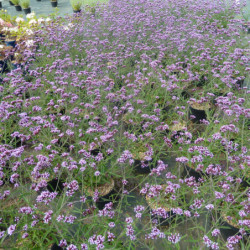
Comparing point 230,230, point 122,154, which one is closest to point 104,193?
point 122,154

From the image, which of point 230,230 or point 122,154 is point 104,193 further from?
point 230,230

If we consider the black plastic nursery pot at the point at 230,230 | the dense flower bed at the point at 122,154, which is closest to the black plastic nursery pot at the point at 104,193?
the dense flower bed at the point at 122,154

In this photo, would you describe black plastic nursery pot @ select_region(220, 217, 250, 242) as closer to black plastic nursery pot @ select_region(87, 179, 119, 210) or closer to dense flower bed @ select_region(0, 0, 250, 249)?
dense flower bed @ select_region(0, 0, 250, 249)

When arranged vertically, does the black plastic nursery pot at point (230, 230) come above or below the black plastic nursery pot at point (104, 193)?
below

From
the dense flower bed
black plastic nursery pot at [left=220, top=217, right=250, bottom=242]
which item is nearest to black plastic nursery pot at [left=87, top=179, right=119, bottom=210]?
the dense flower bed

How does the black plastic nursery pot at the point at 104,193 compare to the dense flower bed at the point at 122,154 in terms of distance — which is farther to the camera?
the black plastic nursery pot at the point at 104,193

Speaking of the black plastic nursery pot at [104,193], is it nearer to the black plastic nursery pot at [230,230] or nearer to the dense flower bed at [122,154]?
the dense flower bed at [122,154]

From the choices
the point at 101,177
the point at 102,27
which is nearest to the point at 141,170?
the point at 101,177

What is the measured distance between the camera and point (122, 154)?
2.07 metres

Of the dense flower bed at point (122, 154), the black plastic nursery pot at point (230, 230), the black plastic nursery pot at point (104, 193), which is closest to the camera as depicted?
the dense flower bed at point (122, 154)

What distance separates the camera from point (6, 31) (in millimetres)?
6059

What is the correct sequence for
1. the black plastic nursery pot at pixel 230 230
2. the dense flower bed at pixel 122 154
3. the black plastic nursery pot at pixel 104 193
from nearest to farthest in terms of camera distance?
the dense flower bed at pixel 122 154 → the black plastic nursery pot at pixel 230 230 → the black plastic nursery pot at pixel 104 193

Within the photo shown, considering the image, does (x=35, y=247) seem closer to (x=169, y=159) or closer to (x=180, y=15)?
(x=169, y=159)

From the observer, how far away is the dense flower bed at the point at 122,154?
1741 millimetres
